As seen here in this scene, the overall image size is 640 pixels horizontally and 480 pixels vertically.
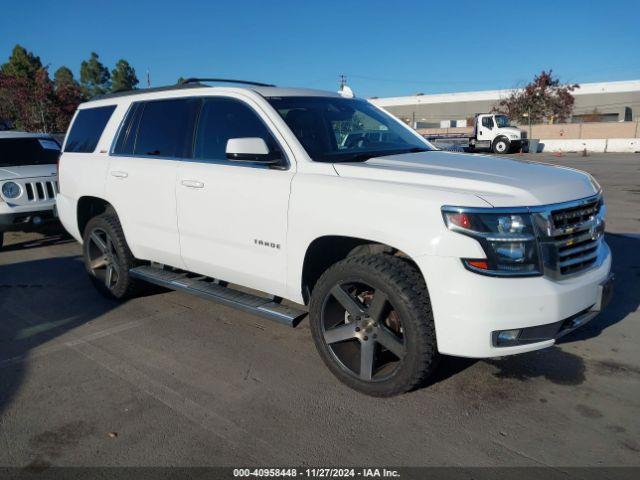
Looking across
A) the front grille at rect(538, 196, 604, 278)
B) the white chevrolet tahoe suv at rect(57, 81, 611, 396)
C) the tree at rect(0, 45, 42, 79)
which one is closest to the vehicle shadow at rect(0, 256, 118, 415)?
the white chevrolet tahoe suv at rect(57, 81, 611, 396)

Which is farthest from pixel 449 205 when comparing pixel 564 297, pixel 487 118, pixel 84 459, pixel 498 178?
pixel 487 118

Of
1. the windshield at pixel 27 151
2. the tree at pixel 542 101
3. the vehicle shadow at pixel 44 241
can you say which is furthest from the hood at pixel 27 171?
the tree at pixel 542 101

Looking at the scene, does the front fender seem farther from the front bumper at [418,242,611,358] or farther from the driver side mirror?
the driver side mirror

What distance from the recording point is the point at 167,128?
4680 mm

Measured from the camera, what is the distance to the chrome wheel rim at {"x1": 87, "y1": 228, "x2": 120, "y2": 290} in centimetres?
525

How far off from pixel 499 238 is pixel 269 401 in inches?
67.8

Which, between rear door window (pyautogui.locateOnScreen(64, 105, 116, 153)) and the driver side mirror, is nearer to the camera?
the driver side mirror

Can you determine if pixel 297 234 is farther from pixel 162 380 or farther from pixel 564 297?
pixel 564 297

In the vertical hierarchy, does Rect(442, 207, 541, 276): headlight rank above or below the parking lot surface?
above

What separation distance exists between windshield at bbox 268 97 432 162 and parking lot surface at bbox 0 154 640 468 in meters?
1.57

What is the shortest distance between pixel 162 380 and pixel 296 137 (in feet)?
6.35

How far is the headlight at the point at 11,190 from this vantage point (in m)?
7.54

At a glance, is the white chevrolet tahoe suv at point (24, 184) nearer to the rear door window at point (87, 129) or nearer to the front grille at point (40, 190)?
the front grille at point (40, 190)

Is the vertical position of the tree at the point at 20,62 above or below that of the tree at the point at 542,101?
above
